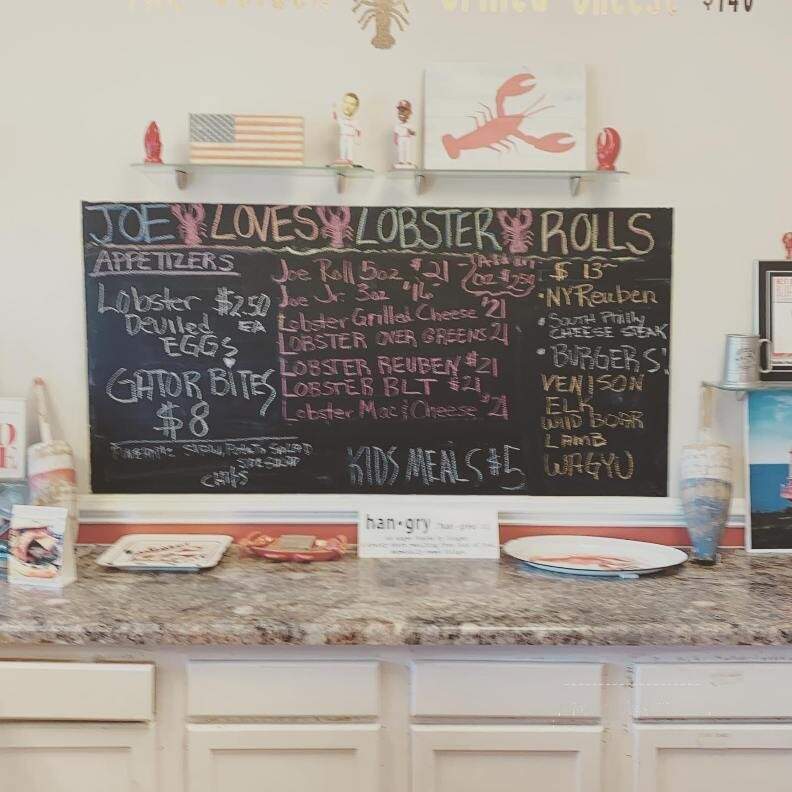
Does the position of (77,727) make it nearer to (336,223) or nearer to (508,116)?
(336,223)

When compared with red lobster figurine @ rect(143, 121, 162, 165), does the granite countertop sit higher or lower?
lower

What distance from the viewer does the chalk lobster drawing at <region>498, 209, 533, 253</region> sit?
8.05ft

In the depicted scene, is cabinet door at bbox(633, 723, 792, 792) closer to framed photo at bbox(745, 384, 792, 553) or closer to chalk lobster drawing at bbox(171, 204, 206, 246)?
framed photo at bbox(745, 384, 792, 553)

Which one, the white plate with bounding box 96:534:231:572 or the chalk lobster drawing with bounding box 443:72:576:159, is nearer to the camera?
the white plate with bounding box 96:534:231:572

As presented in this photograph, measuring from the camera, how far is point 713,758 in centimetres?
192

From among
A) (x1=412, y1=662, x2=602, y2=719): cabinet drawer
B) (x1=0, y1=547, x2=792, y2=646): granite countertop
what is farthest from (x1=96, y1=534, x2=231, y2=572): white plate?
(x1=412, y1=662, x2=602, y2=719): cabinet drawer

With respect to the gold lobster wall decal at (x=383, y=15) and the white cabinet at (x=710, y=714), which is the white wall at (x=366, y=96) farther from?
the white cabinet at (x=710, y=714)

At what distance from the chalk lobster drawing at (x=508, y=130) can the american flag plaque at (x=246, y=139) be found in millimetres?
425

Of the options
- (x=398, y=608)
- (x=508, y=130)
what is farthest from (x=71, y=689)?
(x=508, y=130)

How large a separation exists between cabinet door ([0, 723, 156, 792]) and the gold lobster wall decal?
1.88m

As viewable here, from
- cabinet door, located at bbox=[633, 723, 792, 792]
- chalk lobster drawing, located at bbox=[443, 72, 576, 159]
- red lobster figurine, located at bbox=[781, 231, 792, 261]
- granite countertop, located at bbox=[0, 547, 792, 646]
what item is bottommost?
cabinet door, located at bbox=[633, 723, 792, 792]

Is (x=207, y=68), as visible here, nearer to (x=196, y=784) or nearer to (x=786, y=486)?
(x=196, y=784)

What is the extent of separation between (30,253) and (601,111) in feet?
5.46

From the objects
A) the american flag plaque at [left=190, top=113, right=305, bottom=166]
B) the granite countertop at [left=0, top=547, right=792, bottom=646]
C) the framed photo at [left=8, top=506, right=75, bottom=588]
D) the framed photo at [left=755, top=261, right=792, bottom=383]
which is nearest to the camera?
the granite countertop at [left=0, top=547, right=792, bottom=646]
